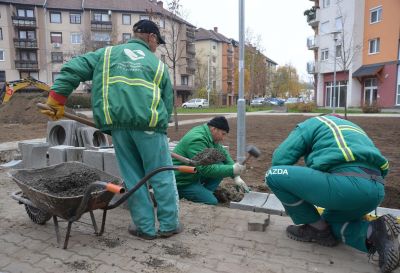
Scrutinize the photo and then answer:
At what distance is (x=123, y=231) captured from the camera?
3.46 meters

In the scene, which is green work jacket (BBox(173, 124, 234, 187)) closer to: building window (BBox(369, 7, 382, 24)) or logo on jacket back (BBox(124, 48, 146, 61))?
logo on jacket back (BBox(124, 48, 146, 61))

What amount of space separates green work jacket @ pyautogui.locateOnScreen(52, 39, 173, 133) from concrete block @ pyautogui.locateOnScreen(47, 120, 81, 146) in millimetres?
3063

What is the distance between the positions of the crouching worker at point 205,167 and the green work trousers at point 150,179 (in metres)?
0.64

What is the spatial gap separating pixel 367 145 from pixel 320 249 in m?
0.97

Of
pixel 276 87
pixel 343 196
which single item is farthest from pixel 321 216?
pixel 276 87

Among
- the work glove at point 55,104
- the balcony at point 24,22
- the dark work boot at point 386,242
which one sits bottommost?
the dark work boot at point 386,242

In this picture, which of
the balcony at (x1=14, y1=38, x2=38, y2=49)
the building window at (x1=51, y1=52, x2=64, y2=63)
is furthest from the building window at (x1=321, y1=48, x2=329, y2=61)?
the balcony at (x1=14, y1=38, x2=38, y2=49)

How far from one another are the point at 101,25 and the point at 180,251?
2022 inches

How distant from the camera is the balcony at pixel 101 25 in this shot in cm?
4934

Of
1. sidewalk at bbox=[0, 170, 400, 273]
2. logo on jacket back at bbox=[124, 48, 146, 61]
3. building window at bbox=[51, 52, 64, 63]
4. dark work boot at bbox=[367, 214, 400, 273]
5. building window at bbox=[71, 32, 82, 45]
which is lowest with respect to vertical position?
sidewalk at bbox=[0, 170, 400, 273]

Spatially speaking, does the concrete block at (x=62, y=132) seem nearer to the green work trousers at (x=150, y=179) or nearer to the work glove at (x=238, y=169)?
the green work trousers at (x=150, y=179)

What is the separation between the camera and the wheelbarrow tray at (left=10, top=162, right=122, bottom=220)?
2.78m

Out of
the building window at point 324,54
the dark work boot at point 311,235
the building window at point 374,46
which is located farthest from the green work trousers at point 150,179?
the building window at point 324,54

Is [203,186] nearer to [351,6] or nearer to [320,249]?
[320,249]
